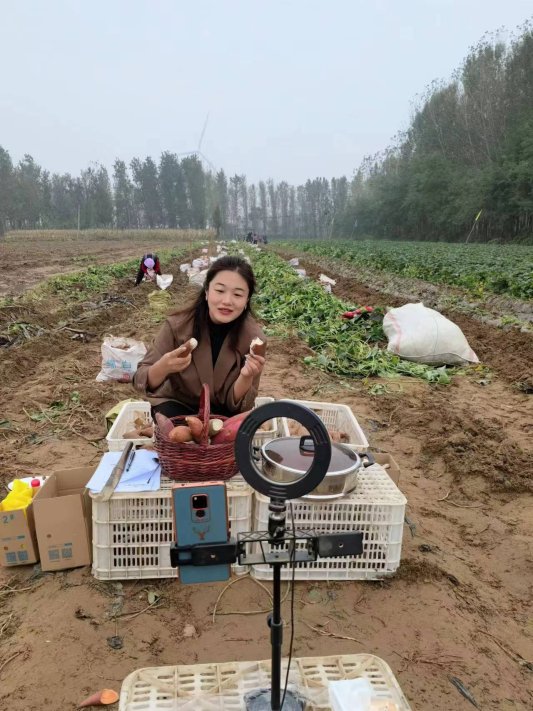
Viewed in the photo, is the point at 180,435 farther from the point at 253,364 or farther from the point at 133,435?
the point at 133,435

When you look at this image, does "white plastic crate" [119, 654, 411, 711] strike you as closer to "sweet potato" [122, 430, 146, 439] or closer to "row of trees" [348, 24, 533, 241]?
"sweet potato" [122, 430, 146, 439]

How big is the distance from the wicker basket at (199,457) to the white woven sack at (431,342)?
4.92 meters

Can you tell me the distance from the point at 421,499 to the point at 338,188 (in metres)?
108

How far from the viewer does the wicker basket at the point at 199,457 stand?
7.88 feet

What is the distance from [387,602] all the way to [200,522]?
1.56 metres

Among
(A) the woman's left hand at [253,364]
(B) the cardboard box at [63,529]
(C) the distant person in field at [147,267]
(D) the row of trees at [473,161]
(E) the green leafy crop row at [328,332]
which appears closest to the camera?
(A) the woman's left hand at [253,364]

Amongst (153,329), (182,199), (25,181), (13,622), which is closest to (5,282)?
(153,329)

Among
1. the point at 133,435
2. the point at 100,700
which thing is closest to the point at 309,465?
the point at 100,700

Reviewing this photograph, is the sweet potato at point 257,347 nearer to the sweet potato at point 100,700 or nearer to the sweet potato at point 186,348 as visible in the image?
the sweet potato at point 186,348

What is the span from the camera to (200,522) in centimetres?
132

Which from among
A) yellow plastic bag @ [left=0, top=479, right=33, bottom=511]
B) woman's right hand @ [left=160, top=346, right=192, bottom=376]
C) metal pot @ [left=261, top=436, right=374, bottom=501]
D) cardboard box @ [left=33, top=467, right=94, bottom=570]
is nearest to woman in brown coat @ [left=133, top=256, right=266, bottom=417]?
woman's right hand @ [left=160, top=346, right=192, bottom=376]

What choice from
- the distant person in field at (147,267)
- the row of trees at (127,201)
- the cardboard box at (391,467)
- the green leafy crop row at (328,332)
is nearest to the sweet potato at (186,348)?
the cardboard box at (391,467)

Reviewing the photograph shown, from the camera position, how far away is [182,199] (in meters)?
81.4

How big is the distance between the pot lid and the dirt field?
66cm
